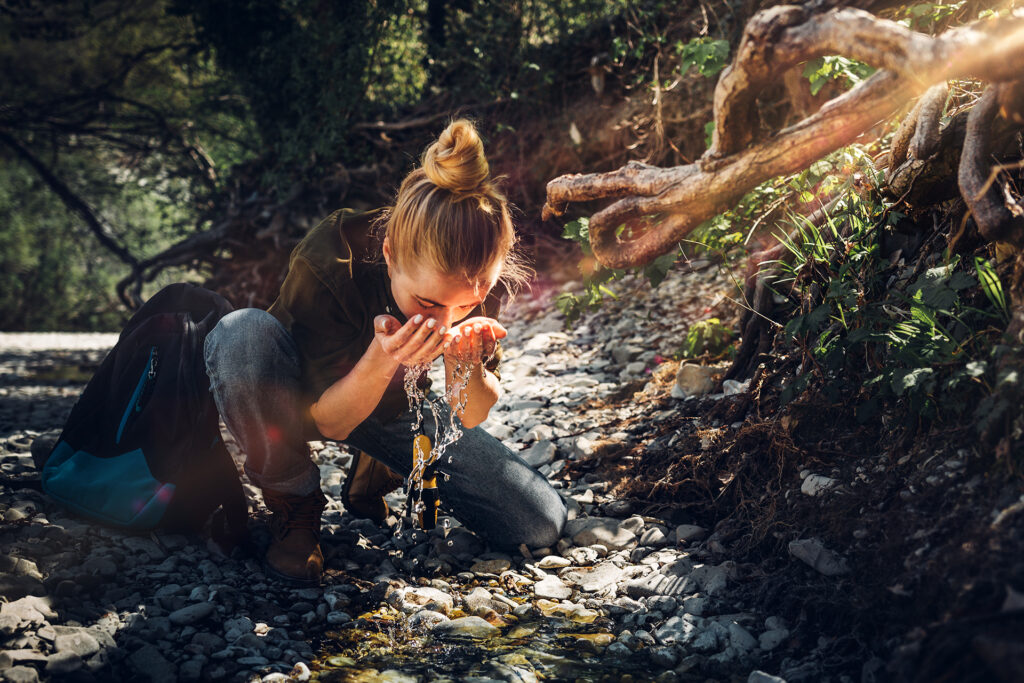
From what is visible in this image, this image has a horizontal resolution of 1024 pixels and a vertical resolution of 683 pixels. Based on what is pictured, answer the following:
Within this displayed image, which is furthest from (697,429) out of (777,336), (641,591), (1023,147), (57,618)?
(57,618)

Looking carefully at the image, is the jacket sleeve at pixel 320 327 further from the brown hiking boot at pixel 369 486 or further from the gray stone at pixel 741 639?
the gray stone at pixel 741 639

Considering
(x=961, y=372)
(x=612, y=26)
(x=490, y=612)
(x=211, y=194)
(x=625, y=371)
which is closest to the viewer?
(x=961, y=372)

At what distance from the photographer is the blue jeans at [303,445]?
207 cm

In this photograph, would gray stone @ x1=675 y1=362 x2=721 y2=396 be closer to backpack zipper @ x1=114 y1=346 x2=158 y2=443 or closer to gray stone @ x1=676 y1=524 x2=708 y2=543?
gray stone @ x1=676 y1=524 x2=708 y2=543

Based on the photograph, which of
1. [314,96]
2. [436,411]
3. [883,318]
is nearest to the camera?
[883,318]

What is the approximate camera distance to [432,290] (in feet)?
6.04

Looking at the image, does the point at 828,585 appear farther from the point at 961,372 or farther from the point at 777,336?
the point at 777,336

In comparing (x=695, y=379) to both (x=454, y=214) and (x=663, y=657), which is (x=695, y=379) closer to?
(x=663, y=657)

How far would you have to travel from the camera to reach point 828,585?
1.71 metres

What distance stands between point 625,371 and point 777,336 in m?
1.26

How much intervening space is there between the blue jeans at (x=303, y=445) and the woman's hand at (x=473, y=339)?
512 millimetres

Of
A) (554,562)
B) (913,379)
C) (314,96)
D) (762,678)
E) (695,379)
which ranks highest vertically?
(314,96)

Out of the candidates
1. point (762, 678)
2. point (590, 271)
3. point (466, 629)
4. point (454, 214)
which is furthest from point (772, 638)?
point (590, 271)

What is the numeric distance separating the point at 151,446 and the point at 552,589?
1319 mm
